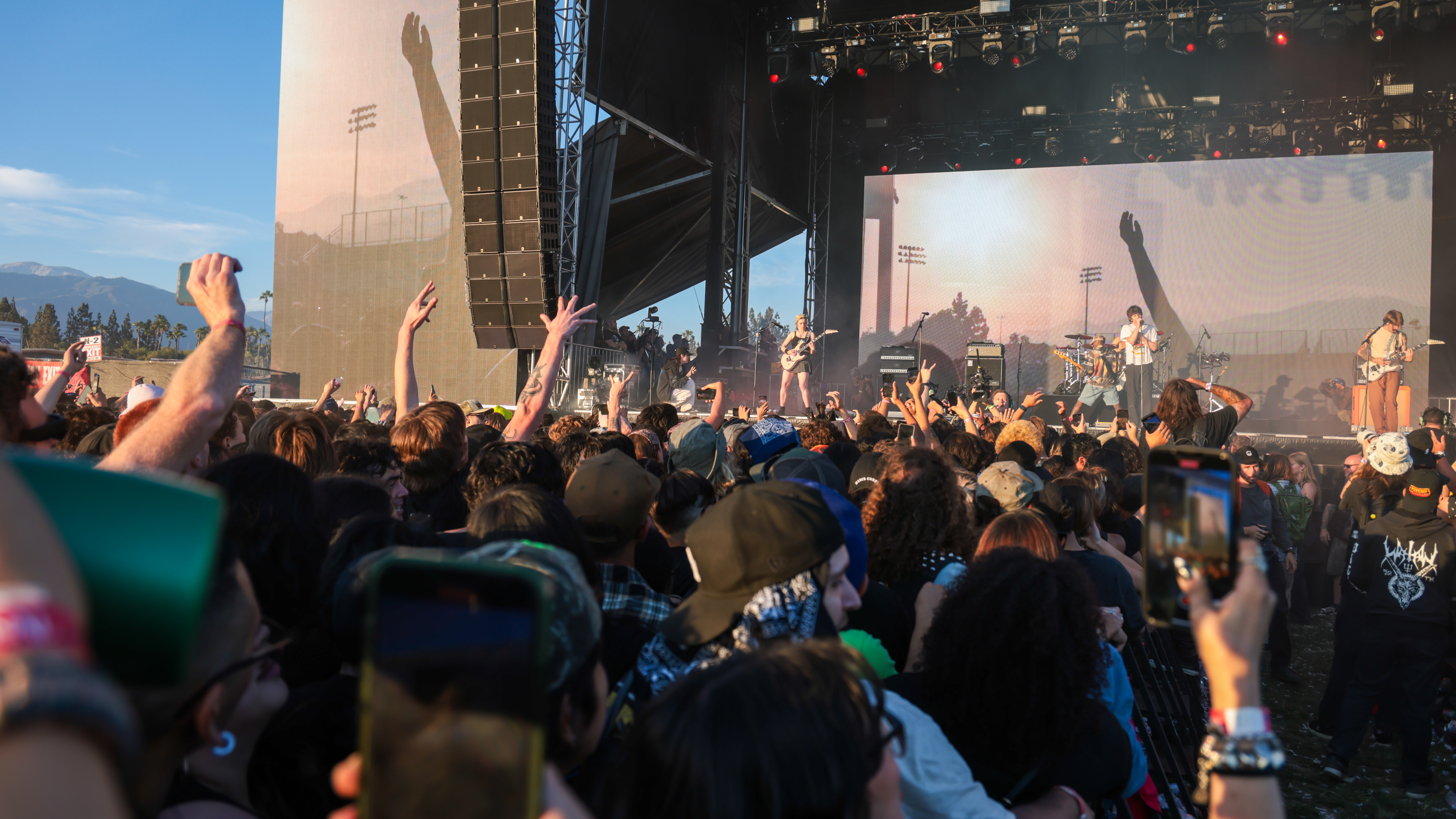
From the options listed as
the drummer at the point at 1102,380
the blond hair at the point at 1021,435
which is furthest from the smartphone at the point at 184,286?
the drummer at the point at 1102,380

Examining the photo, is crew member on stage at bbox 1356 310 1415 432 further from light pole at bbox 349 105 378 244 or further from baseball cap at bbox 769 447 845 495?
light pole at bbox 349 105 378 244

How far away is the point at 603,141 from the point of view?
12.6 metres

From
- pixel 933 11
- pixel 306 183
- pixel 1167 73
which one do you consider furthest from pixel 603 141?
pixel 1167 73

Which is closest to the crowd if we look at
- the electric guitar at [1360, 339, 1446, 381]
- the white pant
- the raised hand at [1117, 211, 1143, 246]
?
the white pant

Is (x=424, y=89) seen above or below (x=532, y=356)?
above

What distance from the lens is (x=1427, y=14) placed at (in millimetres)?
12078

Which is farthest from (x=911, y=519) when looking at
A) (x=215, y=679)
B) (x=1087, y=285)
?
(x=1087, y=285)

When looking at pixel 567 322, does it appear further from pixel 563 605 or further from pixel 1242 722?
pixel 1242 722

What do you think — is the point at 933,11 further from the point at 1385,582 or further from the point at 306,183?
the point at 1385,582

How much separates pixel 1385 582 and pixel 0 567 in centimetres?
573

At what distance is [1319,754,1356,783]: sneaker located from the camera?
177 inches

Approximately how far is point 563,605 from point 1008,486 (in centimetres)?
284

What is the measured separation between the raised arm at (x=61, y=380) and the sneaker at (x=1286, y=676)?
7.35m

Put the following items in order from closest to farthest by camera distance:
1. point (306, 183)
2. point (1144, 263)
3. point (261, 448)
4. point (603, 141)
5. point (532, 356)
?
point (261, 448)
point (532, 356)
point (603, 141)
point (306, 183)
point (1144, 263)
